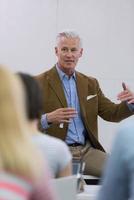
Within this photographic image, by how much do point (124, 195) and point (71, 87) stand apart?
2340 millimetres

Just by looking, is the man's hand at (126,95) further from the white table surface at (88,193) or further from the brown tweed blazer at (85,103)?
the white table surface at (88,193)

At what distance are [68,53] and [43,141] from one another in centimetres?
213

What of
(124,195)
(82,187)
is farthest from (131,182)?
(82,187)

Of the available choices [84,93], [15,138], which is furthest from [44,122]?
[15,138]

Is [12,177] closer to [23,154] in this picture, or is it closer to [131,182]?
[23,154]

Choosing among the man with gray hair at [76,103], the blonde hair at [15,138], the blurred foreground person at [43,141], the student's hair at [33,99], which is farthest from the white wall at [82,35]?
the blonde hair at [15,138]

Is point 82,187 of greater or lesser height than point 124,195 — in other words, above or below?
below

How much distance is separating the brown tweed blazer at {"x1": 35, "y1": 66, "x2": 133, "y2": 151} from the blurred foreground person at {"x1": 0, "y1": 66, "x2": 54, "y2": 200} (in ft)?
8.00

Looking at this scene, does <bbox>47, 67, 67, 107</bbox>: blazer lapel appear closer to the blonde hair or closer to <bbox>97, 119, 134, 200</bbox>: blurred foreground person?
<bbox>97, 119, 134, 200</bbox>: blurred foreground person

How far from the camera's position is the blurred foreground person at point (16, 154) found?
975mm

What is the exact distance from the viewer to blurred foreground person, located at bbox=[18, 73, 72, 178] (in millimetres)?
1274

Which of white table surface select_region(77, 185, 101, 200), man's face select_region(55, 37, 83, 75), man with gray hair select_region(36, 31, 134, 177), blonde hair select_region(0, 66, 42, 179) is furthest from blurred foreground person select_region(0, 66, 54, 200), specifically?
man's face select_region(55, 37, 83, 75)

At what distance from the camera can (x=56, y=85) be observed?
3553 mm

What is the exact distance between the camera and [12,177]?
38.8 inches
